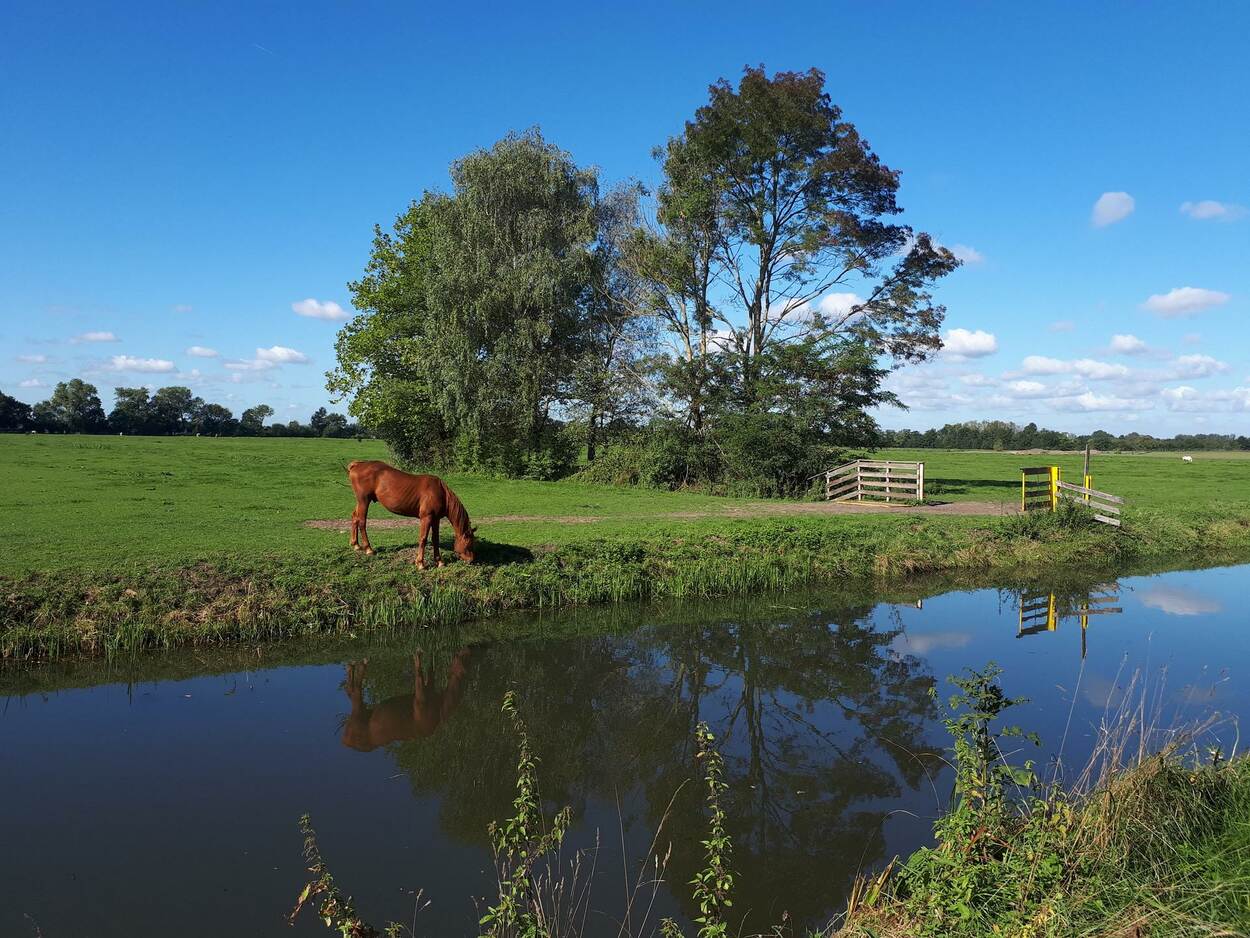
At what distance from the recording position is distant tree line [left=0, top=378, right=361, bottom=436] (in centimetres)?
8562

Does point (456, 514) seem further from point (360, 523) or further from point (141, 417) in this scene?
point (141, 417)

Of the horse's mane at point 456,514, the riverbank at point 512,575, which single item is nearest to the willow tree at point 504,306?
the riverbank at point 512,575

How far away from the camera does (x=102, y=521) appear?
1797cm

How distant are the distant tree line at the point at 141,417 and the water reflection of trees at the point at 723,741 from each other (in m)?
81.1

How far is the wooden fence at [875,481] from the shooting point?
28.9m

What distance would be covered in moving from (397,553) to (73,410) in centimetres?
9549

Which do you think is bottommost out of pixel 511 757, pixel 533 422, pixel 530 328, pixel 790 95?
pixel 511 757

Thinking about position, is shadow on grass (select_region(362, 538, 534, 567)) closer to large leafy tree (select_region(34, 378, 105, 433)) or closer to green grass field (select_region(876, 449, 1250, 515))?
green grass field (select_region(876, 449, 1250, 515))

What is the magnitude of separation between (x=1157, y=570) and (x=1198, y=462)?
59990mm

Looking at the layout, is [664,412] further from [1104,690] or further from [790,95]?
[1104,690]

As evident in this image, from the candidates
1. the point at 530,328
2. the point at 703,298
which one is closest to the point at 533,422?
the point at 530,328

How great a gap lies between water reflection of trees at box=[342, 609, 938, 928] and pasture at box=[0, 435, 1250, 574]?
5846 millimetres

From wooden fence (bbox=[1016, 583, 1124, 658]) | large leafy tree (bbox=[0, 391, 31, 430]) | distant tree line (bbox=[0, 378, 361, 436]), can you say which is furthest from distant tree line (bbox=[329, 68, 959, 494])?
large leafy tree (bbox=[0, 391, 31, 430])

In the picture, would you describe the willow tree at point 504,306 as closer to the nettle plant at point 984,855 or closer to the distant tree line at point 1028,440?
the nettle plant at point 984,855
